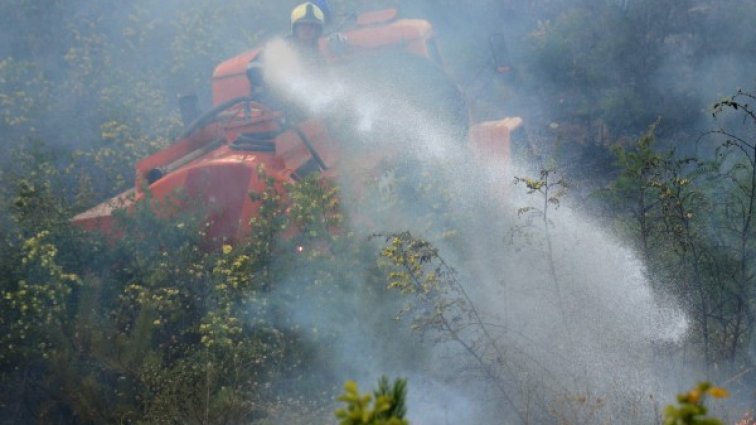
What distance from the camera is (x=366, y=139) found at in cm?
668

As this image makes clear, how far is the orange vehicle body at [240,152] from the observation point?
5902 millimetres

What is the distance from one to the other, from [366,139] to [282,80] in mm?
1080

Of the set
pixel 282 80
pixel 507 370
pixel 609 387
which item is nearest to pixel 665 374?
pixel 609 387

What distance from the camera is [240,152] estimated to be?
641 centimetres

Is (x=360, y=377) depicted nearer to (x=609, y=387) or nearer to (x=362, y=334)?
(x=362, y=334)

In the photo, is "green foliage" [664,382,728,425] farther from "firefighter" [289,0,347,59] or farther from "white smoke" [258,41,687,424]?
"firefighter" [289,0,347,59]

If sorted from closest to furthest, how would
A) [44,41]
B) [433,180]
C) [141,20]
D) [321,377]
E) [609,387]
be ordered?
[609,387]
[321,377]
[433,180]
[44,41]
[141,20]

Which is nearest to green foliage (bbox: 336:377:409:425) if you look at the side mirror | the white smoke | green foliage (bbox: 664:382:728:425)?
green foliage (bbox: 664:382:728:425)

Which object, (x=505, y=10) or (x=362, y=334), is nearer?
(x=362, y=334)

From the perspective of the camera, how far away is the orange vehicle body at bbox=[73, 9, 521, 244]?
5.90 metres

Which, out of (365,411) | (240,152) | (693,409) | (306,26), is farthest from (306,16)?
(693,409)

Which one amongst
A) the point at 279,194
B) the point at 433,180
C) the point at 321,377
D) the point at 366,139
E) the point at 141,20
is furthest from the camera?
the point at 141,20

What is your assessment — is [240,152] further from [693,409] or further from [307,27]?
[693,409]

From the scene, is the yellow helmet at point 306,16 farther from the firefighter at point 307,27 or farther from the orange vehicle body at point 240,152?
the orange vehicle body at point 240,152
